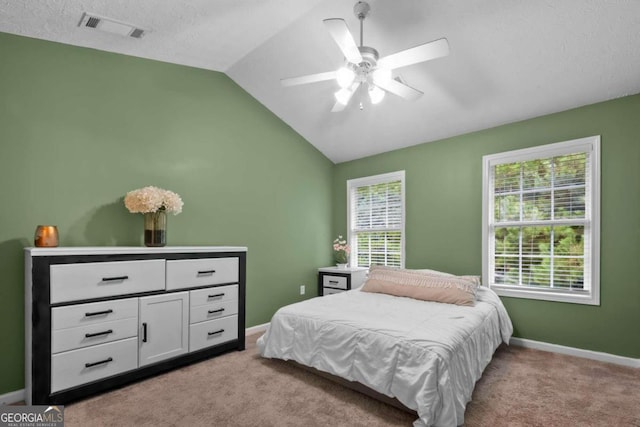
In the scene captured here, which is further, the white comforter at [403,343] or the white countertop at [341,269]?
the white countertop at [341,269]

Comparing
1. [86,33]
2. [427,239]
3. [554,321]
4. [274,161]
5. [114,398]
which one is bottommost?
[114,398]

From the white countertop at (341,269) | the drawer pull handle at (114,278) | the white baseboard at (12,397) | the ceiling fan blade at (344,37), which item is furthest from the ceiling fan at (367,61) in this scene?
the white baseboard at (12,397)

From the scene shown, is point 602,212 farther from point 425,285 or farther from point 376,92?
point 376,92

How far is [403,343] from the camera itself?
206 centimetres

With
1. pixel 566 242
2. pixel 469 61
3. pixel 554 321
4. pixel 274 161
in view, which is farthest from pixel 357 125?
pixel 554 321

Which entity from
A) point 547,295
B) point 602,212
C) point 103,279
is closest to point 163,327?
point 103,279

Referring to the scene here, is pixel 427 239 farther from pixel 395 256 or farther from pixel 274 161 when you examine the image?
pixel 274 161

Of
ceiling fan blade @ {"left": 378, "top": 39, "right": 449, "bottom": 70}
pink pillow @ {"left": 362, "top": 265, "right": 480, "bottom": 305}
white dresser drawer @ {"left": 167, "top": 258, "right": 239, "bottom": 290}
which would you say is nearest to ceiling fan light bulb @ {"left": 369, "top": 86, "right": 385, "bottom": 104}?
ceiling fan blade @ {"left": 378, "top": 39, "right": 449, "bottom": 70}

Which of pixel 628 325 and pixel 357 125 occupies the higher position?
pixel 357 125

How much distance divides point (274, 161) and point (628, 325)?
3841mm

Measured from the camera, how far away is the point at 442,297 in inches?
121

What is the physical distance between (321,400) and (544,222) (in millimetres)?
2687

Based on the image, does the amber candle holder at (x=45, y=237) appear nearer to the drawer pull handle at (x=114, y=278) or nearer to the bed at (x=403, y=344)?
the drawer pull handle at (x=114, y=278)

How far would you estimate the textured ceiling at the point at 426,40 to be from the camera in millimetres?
2266
